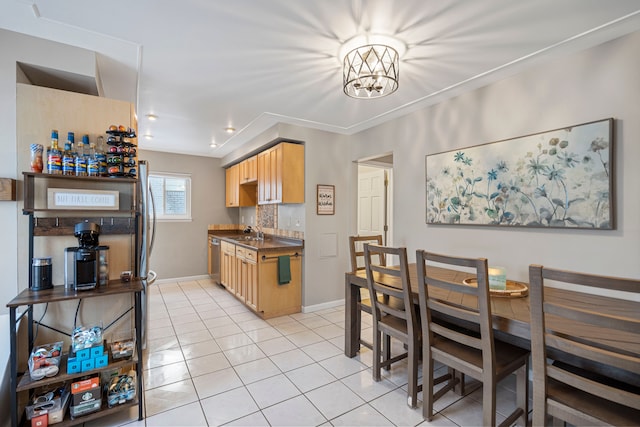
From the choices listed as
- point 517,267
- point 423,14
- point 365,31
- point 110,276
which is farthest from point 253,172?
Answer: point 517,267

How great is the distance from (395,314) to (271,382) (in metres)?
1.15

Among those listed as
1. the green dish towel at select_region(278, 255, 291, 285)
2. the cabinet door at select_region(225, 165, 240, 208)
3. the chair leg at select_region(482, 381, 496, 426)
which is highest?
the cabinet door at select_region(225, 165, 240, 208)

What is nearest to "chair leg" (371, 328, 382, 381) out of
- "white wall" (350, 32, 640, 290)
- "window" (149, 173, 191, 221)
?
"white wall" (350, 32, 640, 290)

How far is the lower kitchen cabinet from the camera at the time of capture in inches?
142

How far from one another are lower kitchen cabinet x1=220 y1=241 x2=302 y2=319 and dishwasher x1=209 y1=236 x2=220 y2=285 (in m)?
1.14

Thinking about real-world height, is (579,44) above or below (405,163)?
above

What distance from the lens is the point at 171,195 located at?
222 inches

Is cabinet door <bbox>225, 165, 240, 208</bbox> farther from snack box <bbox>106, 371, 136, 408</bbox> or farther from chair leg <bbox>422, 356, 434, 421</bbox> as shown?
chair leg <bbox>422, 356, 434, 421</bbox>

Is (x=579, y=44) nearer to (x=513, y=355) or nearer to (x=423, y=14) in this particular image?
(x=423, y=14)

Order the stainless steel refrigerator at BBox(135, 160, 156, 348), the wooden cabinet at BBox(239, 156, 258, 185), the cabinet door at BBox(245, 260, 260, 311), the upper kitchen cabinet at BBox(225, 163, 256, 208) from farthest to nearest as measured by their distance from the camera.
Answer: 1. the upper kitchen cabinet at BBox(225, 163, 256, 208)
2. the wooden cabinet at BBox(239, 156, 258, 185)
3. the cabinet door at BBox(245, 260, 260, 311)
4. the stainless steel refrigerator at BBox(135, 160, 156, 348)

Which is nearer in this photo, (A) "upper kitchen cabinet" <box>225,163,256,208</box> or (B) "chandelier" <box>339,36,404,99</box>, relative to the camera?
(B) "chandelier" <box>339,36,404,99</box>

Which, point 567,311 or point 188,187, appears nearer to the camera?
point 567,311

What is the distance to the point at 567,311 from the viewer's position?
121 centimetres

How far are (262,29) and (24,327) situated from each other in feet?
8.20
